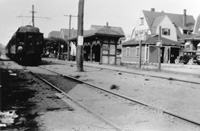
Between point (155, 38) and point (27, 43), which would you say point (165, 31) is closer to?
point (155, 38)

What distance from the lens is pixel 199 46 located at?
3516 cm

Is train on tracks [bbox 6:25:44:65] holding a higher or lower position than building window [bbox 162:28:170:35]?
lower

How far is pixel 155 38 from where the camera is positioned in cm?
3672

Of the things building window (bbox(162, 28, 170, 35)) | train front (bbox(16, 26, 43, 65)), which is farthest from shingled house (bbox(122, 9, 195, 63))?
train front (bbox(16, 26, 43, 65))

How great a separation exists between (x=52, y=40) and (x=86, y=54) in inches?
832

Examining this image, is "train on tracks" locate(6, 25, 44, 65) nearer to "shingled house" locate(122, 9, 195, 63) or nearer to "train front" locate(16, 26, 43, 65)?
"train front" locate(16, 26, 43, 65)

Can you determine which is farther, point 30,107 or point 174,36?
point 174,36

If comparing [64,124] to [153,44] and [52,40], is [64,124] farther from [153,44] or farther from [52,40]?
[52,40]

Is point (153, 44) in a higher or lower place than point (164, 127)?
higher

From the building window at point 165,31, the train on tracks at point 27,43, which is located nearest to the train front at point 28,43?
the train on tracks at point 27,43

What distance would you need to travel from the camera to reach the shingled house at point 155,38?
117 feet

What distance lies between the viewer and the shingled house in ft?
117

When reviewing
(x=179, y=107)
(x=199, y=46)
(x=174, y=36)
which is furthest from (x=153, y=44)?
(x=179, y=107)

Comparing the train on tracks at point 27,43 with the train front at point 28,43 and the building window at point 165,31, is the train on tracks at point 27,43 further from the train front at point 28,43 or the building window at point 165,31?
the building window at point 165,31
